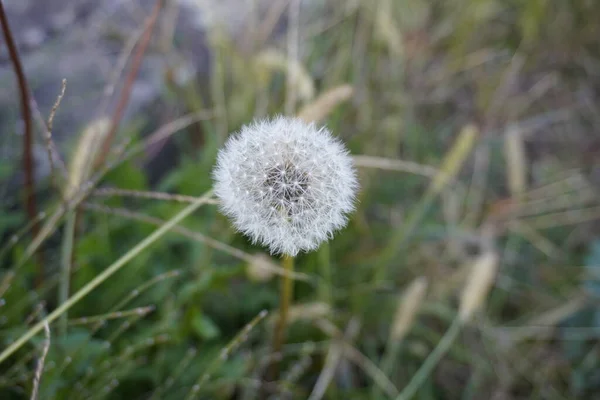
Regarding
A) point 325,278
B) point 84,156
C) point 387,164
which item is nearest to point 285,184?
point 84,156

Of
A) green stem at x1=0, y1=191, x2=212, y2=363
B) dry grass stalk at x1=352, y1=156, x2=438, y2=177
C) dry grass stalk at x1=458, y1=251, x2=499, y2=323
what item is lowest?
green stem at x1=0, y1=191, x2=212, y2=363

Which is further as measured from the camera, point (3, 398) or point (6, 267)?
point (6, 267)

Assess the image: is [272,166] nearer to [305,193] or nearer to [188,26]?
[305,193]

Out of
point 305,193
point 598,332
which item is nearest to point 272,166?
point 305,193

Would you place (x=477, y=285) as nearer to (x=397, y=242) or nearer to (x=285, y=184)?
(x=397, y=242)

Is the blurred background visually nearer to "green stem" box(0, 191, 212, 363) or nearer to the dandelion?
"green stem" box(0, 191, 212, 363)

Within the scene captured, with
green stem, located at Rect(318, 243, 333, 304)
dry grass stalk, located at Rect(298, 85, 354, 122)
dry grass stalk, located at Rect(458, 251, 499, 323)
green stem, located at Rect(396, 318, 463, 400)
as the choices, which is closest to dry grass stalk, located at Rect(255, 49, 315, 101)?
dry grass stalk, located at Rect(298, 85, 354, 122)

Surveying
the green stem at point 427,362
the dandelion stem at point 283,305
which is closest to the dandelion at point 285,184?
the dandelion stem at point 283,305
